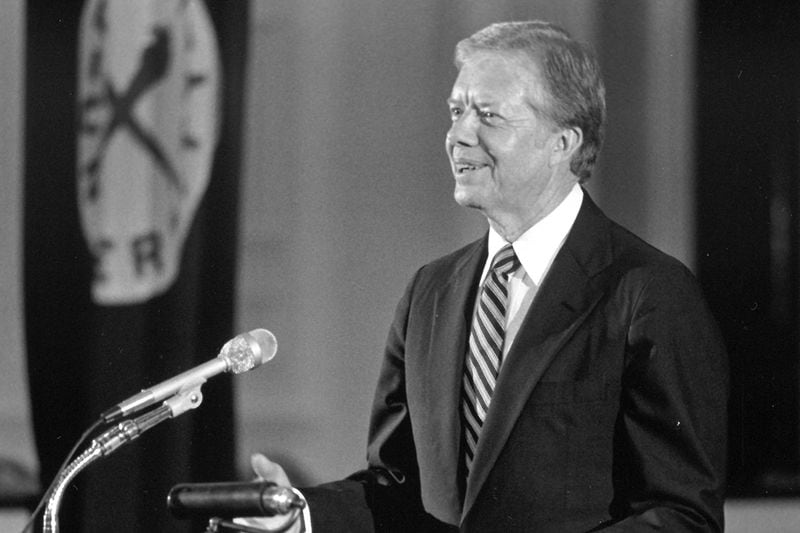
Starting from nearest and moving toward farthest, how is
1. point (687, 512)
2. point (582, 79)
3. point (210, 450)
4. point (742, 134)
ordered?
point (687, 512)
point (582, 79)
point (742, 134)
point (210, 450)

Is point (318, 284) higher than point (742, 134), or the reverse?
point (742, 134)

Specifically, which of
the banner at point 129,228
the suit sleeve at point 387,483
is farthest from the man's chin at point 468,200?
the banner at point 129,228

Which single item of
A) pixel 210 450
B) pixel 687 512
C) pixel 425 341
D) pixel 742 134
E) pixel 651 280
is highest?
pixel 742 134

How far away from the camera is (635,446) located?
5.10 ft

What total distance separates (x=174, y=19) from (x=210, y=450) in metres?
1.11

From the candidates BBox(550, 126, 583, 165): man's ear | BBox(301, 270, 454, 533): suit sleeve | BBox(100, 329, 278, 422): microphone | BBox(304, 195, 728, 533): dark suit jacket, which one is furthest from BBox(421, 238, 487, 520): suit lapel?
BBox(100, 329, 278, 422): microphone

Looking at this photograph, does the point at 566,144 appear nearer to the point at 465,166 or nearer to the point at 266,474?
the point at 465,166

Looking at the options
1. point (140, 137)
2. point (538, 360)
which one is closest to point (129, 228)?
point (140, 137)

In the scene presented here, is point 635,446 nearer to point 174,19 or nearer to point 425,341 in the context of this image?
point 425,341

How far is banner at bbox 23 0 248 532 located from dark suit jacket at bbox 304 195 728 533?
1025mm

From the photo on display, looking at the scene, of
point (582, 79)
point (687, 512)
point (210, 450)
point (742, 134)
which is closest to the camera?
point (687, 512)

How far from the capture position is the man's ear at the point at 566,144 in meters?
1.78

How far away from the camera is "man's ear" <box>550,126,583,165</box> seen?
1.78 metres

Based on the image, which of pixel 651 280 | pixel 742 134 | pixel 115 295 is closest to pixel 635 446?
pixel 651 280
